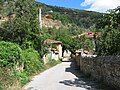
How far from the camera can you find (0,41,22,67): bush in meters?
17.7

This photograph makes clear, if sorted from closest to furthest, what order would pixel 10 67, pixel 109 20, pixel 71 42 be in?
pixel 10 67 < pixel 109 20 < pixel 71 42

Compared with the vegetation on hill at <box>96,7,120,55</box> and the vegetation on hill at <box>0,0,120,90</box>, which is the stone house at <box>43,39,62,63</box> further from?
the vegetation on hill at <box>96,7,120,55</box>

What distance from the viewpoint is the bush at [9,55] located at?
1771 centimetres

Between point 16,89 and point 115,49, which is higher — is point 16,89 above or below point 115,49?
below

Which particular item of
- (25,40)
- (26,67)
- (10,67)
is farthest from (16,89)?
(25,40)

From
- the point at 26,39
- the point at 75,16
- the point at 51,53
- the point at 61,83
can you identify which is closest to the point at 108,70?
the point at 61,83

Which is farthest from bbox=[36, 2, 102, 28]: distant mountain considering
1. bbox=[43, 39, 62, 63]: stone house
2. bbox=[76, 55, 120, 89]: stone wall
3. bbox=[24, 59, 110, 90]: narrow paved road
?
bbox=[76, 55, 120, 89]: stone wall

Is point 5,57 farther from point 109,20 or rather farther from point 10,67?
point 109,20

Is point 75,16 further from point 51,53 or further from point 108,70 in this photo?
point 108,70

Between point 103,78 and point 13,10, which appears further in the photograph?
point 13,10

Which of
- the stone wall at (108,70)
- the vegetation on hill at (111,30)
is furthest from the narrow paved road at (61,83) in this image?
the vegetation on hill at (111,30)

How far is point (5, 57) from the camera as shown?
18.1 meters

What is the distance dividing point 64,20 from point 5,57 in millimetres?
124907

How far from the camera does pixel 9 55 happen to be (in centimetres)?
1844
